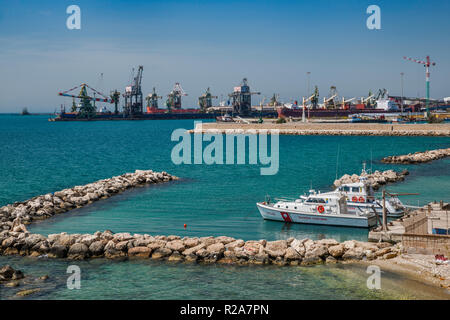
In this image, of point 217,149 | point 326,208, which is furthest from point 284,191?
point 217,149

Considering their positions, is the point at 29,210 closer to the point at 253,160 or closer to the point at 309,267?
the point at 309,267

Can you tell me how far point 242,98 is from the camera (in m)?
181

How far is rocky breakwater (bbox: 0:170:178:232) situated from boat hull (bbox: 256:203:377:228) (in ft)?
35.9

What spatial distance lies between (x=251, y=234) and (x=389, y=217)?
285 inches

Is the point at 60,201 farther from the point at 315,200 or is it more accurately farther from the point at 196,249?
the point at 315,200

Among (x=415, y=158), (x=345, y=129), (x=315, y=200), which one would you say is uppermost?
(x=345, y=129)

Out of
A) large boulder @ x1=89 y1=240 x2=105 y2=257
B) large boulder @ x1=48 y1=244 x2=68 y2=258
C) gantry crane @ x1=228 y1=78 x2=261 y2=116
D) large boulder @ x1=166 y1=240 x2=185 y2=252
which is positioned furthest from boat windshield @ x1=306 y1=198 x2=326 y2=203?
gantry crane @ x1=228 y1=78 x2=261 y2=116

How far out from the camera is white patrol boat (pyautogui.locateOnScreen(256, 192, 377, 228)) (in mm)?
22688

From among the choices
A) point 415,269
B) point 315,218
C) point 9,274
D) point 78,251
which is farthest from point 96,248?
point 415,269

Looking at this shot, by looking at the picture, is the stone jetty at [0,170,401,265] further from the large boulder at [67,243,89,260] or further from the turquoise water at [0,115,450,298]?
the turquoise water at [0,115,450,298]

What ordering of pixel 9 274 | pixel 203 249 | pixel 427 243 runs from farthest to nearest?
pixel 203 249 < pixel 427 243 < pixel 9 274

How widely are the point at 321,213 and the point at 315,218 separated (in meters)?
0.37

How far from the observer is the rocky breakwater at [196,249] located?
56.0 ft

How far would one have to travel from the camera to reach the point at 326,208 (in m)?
23.3
